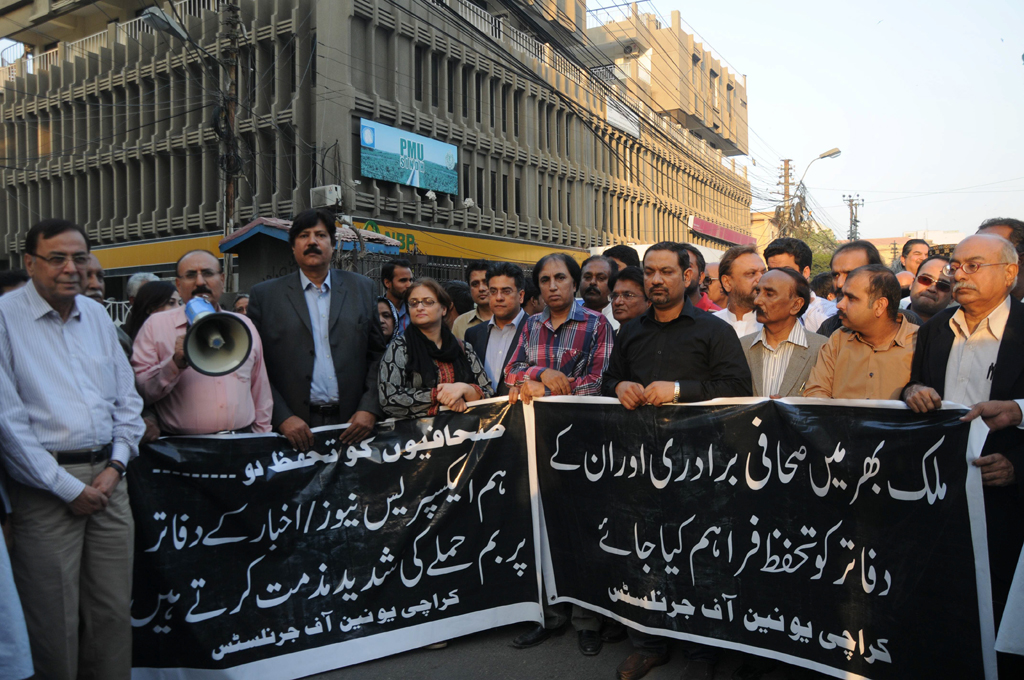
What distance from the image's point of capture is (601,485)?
4004 mm

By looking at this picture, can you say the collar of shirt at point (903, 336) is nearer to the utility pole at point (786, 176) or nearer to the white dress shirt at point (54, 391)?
the white dress shirt at point (54, 391)

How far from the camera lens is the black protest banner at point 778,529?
10.0 feet

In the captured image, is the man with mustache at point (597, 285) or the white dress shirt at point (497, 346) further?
the man with mustache at point (597, 285)

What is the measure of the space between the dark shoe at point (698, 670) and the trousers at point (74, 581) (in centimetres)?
265

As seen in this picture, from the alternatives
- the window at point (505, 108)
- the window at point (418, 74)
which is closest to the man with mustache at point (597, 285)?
the window at point (418, 74)

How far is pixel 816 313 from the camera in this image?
6.15m

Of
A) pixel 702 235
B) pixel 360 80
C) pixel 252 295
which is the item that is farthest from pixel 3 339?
pixel 702 235

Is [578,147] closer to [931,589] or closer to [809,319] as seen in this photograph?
[809,319]

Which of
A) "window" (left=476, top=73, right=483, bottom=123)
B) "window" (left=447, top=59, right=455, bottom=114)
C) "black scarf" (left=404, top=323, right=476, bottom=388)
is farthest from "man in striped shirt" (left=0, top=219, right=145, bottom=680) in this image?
"window" (left=476, top=73, right=483, bottom=123)

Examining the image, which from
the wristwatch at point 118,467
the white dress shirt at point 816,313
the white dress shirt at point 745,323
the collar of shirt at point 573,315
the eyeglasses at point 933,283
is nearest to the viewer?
the wristwatch at point 118,467

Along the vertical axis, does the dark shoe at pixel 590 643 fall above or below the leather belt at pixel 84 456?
below

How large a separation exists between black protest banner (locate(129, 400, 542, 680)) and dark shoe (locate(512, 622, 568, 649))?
81 mm

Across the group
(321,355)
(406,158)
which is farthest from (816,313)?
(406,158)

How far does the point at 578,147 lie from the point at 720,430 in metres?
34.7
